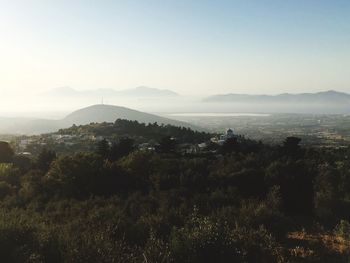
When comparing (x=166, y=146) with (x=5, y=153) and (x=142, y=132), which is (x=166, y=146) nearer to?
(x=5, y=153)

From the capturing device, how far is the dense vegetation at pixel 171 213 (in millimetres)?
7605

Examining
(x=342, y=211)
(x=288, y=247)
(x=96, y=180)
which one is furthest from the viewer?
(x=96, y=180)

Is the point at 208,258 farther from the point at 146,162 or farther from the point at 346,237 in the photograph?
the point at 146,162

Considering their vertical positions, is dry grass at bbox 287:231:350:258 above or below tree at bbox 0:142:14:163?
above

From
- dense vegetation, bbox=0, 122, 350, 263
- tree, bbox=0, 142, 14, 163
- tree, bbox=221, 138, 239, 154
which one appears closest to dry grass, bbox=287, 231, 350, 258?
dense vegetation, bbox=0, 122, 350, 263

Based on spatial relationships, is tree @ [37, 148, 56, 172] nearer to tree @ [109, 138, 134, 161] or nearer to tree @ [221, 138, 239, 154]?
tree @ [109, 138, 134, 161]

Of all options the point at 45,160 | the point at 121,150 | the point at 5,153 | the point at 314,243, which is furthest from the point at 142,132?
the point at 314,243

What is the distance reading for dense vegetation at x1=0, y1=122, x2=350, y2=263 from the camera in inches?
299

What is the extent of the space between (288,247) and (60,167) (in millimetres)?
18459

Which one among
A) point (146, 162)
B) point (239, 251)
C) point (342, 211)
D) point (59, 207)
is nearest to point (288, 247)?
point (239, 251)

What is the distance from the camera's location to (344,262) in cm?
784

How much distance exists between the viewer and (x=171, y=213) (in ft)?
40.7

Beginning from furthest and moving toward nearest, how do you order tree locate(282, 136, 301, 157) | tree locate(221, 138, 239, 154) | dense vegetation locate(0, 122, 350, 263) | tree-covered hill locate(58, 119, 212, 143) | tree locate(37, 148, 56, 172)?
tree-covered hill locate(58, 119, 212, 143)
tree locate(221, 138, 239, 154)
tree locate(282, 136, 301, 157)
tree locate(37, 148, 56, 172)
dense vegetation locate(0, 122, 350, 263)

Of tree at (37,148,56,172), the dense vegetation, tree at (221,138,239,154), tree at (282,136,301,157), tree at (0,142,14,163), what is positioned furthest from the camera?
tree at (221,138,239,154)
